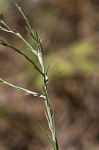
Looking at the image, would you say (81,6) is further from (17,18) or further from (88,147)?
(88,147)


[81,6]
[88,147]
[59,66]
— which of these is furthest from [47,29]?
[88,147]

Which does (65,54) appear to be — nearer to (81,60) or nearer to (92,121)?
(81,60)

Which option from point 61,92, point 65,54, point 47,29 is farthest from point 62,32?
point 61,92

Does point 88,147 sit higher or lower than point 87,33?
lower

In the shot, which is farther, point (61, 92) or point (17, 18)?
point (17, 18)

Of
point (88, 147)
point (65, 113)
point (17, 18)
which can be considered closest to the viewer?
point (88, 147)

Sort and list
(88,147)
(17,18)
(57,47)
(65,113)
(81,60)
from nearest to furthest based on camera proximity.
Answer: (88,147) < (65,113) < (81,60) < (57,47) < (17,18)

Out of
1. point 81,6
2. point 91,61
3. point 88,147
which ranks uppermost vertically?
point 81,6
